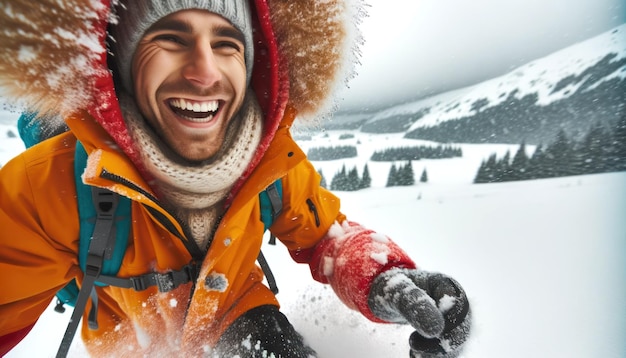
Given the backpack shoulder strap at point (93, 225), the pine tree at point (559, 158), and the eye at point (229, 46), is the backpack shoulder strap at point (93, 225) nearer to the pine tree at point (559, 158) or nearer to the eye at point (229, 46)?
the eye at point (229, 46)

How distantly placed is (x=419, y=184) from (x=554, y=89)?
914 centimetres

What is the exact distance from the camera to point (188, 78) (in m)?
0.88

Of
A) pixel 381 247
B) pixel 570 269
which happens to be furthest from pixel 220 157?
pixel 570 269

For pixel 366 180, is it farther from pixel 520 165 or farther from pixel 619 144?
pixel 619 144

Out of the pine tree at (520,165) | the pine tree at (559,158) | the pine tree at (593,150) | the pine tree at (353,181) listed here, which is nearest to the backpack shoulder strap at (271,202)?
the pine tree at (593,150)

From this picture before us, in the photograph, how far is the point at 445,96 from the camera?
1877 centimetres

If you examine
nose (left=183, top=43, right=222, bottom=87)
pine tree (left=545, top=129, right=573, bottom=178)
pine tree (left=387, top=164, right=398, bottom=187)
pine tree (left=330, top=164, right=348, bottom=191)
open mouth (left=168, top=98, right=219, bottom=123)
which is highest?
nose (left=183, top=43, right=222, bottom=87)

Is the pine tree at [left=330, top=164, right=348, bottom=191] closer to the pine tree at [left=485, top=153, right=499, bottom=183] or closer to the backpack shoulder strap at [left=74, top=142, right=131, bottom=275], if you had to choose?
the pine tree at [left=485, top=153, right=499, bottom=183]

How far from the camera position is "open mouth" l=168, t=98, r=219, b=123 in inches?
36.1

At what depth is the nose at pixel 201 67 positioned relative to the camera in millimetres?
868

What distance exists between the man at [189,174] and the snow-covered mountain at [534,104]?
20.0 feet

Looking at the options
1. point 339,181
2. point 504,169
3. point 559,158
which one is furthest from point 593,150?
point 339,181

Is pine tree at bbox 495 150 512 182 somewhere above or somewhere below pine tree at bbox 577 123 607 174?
below

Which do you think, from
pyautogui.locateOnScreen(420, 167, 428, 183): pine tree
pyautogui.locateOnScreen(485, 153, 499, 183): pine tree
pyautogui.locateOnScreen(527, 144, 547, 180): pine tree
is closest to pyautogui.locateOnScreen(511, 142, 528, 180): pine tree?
pyautogui.locateOnScreen(527, 144, 547, 180): pine tree
